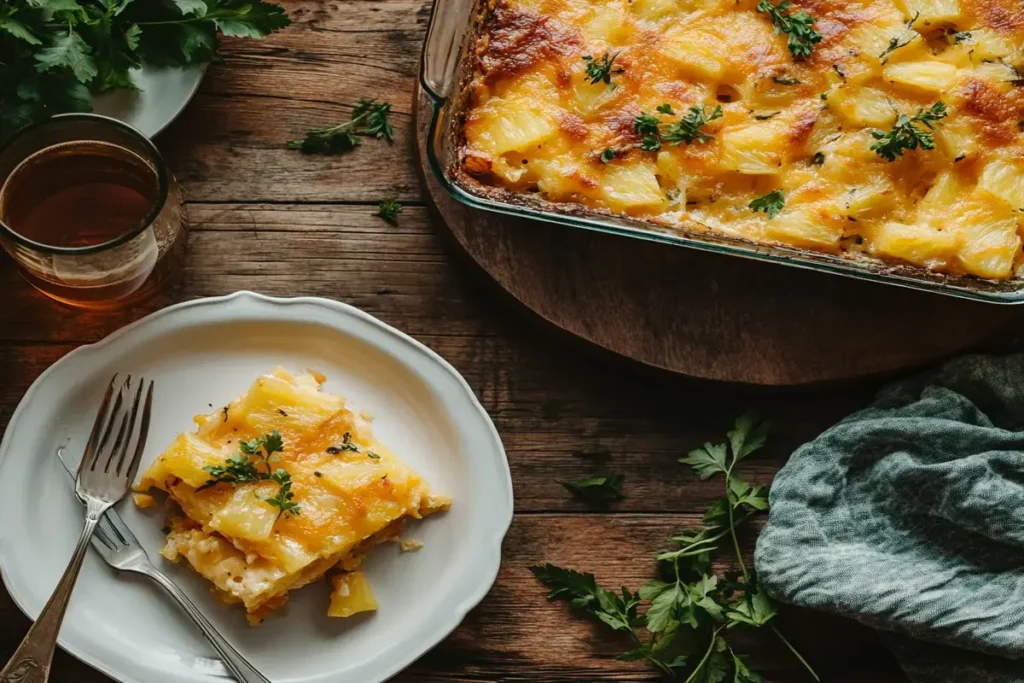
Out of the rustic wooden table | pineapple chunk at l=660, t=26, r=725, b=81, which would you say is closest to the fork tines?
the rustic wooden table

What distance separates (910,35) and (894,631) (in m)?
1.47

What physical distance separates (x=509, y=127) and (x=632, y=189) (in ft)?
1.08

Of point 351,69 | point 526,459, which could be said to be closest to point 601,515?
point 526,459

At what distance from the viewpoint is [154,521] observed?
8.54 ft

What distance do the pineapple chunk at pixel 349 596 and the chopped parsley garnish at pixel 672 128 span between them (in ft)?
4.24

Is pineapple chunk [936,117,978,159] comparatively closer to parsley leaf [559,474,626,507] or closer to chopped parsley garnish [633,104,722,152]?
chopped parsley garnish [633,104,722,152]

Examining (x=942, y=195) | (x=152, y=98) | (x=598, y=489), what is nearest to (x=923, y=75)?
(x=942, y=195)

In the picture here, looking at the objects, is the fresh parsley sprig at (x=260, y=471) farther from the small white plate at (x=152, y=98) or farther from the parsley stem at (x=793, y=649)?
the parsley stem at (x=793, y=649)

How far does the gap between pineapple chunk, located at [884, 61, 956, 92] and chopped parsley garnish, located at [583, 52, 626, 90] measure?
66 cm

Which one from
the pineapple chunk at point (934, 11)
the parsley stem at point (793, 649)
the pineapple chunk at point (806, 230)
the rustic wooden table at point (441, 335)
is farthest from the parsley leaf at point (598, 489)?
the pineapple chunk at point (934, 11)

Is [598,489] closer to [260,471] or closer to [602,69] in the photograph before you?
[260,471]

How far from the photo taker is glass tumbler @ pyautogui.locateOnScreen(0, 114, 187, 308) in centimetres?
248

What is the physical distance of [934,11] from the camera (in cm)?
248

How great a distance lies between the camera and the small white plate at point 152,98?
2678mm
